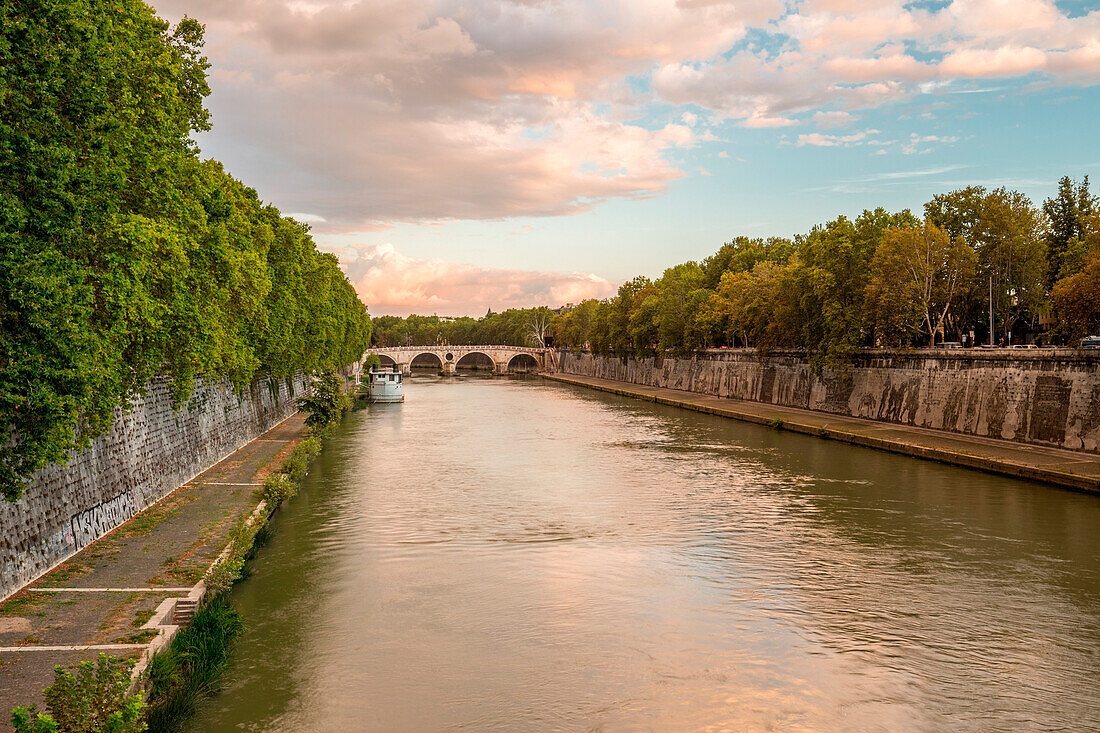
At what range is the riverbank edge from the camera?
94.7 ft

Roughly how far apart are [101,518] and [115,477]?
5.40ft

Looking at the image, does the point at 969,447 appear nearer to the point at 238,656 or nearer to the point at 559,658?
the point at 559,658

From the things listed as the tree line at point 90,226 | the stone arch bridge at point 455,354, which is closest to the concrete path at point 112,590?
the tree line at point 90,226

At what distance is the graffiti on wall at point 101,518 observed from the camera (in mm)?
17312

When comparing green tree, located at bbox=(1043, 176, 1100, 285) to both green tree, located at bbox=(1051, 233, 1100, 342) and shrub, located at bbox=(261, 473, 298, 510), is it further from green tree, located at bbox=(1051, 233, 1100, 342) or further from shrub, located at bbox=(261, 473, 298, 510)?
shrub, located at bbox=(261, 473, 298, 510)

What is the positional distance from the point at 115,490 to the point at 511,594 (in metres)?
10.1

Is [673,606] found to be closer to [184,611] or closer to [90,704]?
[184,611]

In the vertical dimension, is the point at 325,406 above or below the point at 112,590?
→ above

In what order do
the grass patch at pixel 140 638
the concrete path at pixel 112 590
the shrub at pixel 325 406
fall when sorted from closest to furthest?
the concrete path at pixel 112 590 < the grass patch at pixel 140 638 < the shrub at pixel 325 406

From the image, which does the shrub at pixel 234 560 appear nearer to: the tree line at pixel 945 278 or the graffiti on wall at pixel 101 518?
the graffiti on wall at pixel 101 518

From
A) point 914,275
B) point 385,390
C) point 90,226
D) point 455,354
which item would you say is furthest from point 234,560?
point 455,354

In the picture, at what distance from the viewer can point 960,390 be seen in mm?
40938

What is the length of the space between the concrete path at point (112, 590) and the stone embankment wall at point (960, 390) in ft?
103

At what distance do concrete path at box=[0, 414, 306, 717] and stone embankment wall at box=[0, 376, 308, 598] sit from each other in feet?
1.20
